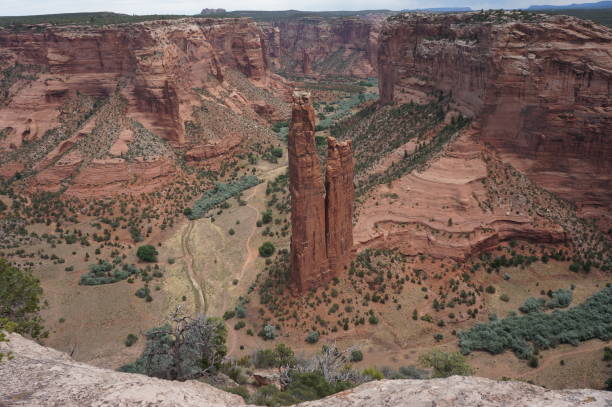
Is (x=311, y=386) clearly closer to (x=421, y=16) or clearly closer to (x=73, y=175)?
(x=73, y=175)

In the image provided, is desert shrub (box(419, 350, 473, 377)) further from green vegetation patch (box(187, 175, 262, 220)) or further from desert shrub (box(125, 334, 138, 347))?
green vegetation patch (box(187, 175, 262, 220))

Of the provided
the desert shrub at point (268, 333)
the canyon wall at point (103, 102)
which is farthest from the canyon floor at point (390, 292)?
the canyon wall at point (103, 102)

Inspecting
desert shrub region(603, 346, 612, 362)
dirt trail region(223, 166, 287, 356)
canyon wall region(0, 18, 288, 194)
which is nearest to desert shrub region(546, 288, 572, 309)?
desert shrub region(603, 346, 612, 362)

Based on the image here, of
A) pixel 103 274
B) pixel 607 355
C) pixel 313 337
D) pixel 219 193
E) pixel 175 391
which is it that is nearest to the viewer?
pixel 175 391

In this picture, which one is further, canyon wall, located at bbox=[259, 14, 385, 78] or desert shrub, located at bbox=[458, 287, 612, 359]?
canyon wall, located at bbox=[259, 14, 385, 78]

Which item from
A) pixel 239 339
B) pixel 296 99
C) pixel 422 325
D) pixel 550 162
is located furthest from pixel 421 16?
pixel 239 339

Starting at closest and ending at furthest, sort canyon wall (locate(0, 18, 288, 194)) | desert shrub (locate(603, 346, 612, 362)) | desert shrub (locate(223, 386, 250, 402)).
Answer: desert shrub (locate(223, 386, 250, 402)) → desert shrub (locate(603, 346, 612, 362)) → canyon wall (locate(0, 18, 288, 194))

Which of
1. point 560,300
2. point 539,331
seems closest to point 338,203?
point 539,331

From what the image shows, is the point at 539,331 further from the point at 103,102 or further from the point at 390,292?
the point at 103,102
